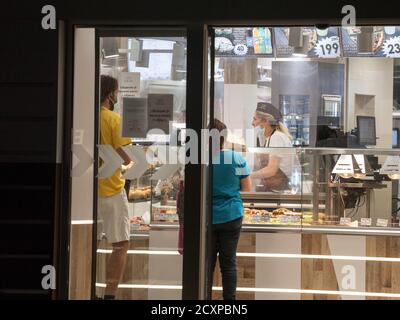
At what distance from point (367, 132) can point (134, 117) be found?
5.67 ft

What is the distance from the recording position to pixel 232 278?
421cm

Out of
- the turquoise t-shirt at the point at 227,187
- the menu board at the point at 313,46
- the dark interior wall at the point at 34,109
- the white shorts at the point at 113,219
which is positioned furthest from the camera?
the menu board at the point at 313,46

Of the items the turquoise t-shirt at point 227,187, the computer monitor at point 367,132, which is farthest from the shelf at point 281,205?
the computer monitor at point 367,132

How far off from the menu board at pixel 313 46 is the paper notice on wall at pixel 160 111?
4.14 feet

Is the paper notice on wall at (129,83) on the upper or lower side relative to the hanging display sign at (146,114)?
upper

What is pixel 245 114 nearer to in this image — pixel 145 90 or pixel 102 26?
pixel 145 90

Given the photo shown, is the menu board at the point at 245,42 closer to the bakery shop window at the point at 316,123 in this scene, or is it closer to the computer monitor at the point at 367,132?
the bakery shop window at the point at 316,123

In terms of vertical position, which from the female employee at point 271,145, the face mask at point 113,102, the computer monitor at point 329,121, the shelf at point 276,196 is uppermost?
the face mask at point 113,102

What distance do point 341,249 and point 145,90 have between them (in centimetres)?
176

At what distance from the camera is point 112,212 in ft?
12.6

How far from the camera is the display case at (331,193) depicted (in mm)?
4469

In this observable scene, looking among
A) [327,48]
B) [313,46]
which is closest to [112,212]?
[313,46]

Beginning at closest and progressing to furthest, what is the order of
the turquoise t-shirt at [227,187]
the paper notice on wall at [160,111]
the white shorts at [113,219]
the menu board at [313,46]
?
the paper notice on wall at [160,111] → the white shorts at [113,219] → the turquoise t-shirt at [227,187] → the menu board at [313,46]

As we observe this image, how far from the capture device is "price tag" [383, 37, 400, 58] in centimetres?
445
